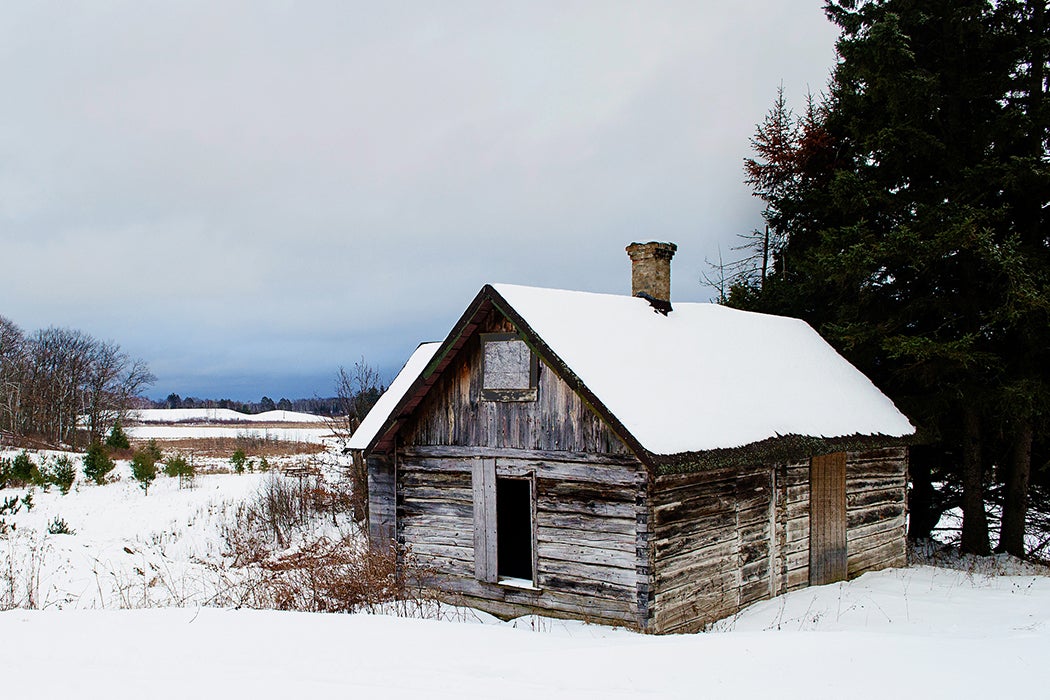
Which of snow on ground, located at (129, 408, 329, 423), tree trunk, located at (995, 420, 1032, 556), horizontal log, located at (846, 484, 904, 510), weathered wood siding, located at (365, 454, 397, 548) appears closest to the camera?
horizontal log, located at (846, 484, 904, 510)

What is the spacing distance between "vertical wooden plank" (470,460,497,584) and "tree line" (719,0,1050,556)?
26.9 ft

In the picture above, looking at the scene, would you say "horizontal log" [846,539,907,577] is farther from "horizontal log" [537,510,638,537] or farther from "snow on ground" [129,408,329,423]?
"snow on ground" [129,408,329,423]

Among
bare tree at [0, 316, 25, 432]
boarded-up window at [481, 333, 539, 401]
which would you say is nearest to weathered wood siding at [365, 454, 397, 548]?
boarded-up window at [481, 333, 539, 401]

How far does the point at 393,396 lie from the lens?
17406 millimetres

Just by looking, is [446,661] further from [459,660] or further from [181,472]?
[181,472]

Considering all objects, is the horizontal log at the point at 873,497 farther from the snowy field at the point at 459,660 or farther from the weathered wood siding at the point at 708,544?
the snowy field at the point at 459,660

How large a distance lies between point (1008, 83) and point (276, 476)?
890 inches

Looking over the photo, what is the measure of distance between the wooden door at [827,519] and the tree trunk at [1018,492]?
471cm

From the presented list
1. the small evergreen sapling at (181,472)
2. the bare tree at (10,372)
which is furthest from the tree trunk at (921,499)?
the bare tree at (10,372)

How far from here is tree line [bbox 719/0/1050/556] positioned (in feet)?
44.8

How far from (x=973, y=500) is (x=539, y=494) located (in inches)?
413

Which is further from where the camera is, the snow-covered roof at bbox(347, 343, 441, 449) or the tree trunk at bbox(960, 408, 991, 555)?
the snow-covered roof at bbox(347, 343, 441, 449)

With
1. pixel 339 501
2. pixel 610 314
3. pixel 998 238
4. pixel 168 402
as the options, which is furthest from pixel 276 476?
pixel 168 402

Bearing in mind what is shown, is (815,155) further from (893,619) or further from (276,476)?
(276,476)
